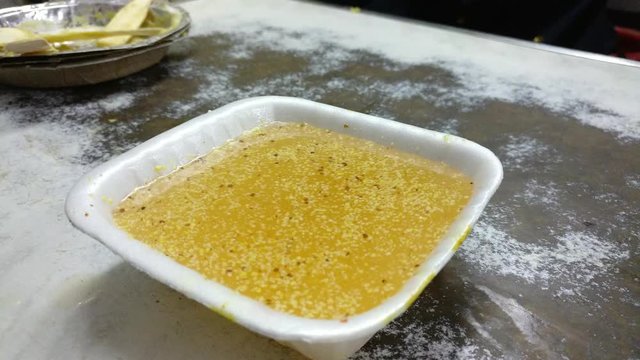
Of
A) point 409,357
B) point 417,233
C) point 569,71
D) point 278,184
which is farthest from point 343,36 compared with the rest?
point 409,357

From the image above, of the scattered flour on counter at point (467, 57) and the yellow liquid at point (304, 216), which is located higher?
the scattered flour on counter at point (467, 57)

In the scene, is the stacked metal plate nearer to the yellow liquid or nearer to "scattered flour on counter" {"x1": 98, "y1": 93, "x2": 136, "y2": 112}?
"scattered flour on counter" {"x1": 98, "y1": 93, "x2": 136, "y2": 112}

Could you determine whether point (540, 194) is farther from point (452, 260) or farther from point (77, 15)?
point (77, 15)

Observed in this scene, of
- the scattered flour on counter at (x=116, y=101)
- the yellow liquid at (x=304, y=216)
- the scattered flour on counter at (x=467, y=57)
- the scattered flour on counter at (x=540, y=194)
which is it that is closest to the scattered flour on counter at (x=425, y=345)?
the yellow liquid at (x=304, y=216)

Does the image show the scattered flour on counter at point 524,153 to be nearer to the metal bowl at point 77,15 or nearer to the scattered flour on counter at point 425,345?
the scattered flour on counter at point 425,345

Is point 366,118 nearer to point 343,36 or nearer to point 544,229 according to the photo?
point 544,229

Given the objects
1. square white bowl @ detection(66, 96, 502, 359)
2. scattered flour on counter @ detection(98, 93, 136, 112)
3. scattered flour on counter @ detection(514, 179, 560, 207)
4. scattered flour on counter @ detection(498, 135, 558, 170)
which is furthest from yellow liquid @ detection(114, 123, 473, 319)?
scattered flour on counter @ detection(98, 93, 136, 112)
